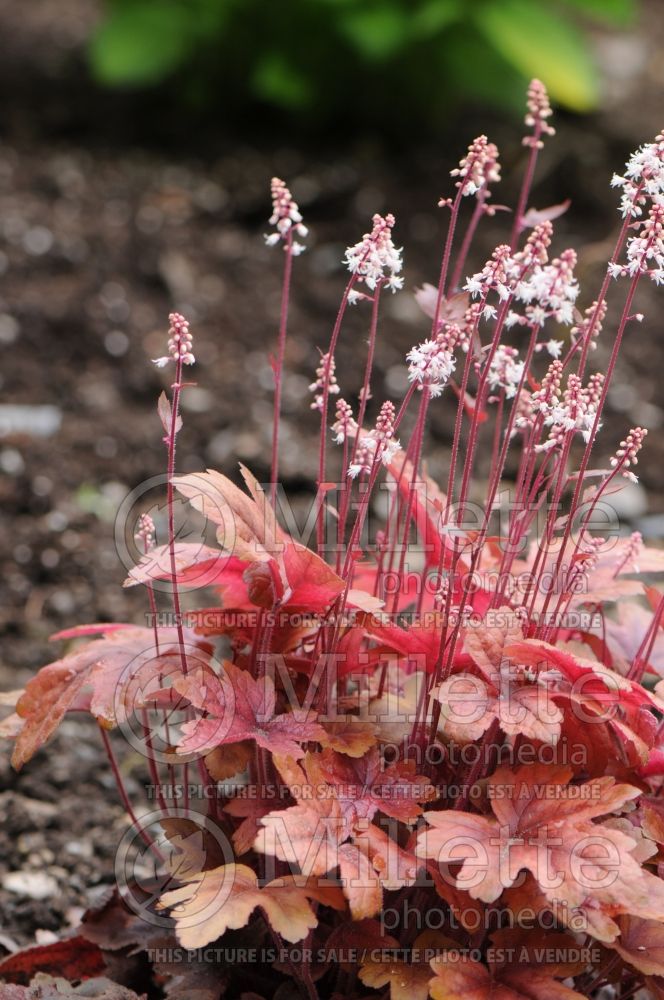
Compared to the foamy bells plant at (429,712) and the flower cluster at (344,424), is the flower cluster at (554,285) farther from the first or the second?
the flower cluster at (344,424)

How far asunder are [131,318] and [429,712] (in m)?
2.46

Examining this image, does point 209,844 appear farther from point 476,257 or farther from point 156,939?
point 476,257

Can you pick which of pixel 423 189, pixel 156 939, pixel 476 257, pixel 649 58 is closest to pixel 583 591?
pixel 156 939

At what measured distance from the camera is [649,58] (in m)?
5.82

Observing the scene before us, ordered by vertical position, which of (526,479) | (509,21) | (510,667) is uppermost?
(509,21)

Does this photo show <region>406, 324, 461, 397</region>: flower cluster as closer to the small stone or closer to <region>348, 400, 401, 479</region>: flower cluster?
<region>348, 400, 401, 479</region>: flower cluster

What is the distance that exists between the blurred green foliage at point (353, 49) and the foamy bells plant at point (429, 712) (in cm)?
304

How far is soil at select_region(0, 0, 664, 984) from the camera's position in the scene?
97.0 inches

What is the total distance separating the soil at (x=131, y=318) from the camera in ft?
8.09

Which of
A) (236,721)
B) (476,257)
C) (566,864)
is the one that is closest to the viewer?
(566,864)

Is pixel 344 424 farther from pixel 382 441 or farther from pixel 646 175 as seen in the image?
pixel 646 175

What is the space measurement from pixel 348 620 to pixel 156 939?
50cm

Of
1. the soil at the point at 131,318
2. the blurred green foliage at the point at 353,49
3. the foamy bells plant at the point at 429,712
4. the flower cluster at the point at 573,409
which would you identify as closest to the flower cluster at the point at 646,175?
the foamy bells plant at the point at 429,712

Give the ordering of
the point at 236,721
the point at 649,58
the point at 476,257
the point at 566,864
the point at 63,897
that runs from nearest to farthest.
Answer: the point at 566,864 < the point at 236,721 < the point at 63,897 < the point at 476,257 < the point at 649,58
